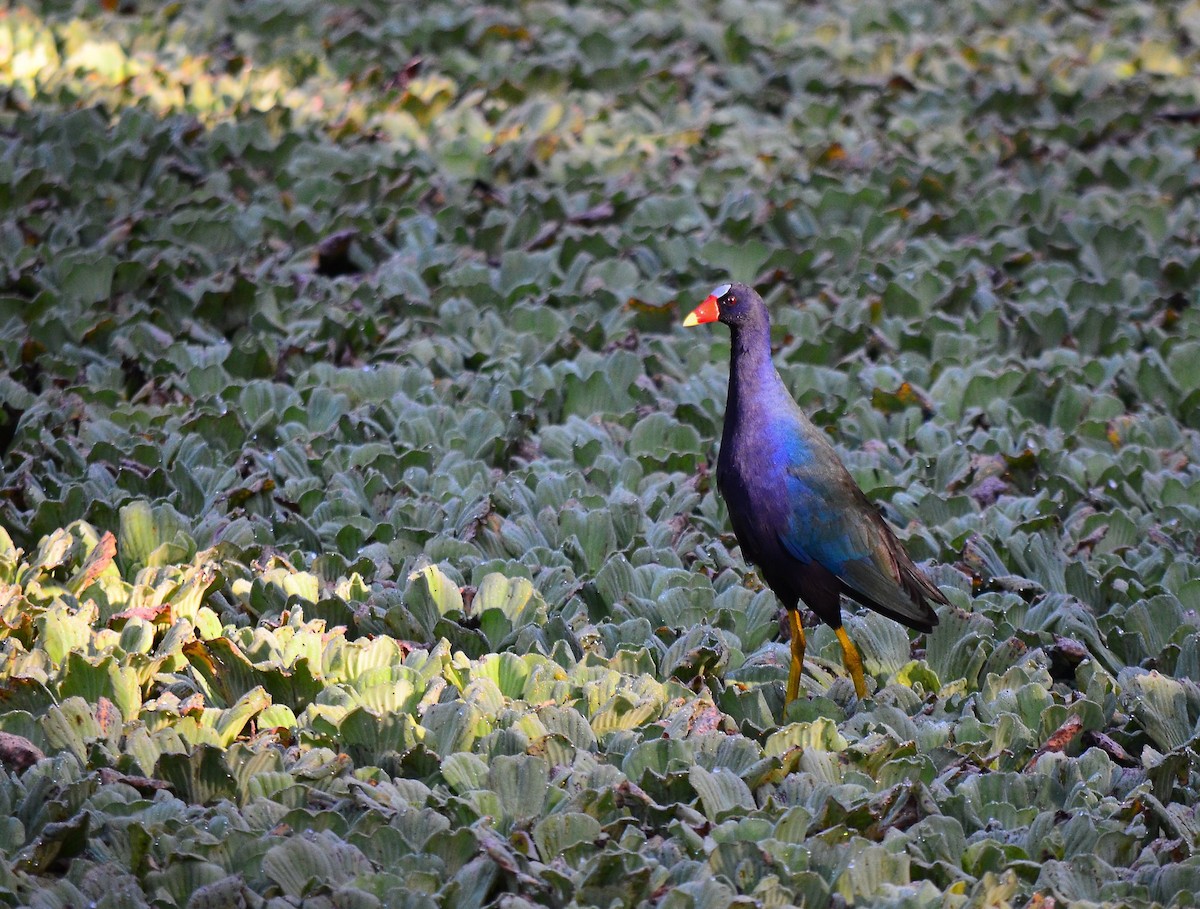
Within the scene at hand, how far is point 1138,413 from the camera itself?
530cm

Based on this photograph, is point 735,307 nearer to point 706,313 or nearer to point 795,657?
point 706,313

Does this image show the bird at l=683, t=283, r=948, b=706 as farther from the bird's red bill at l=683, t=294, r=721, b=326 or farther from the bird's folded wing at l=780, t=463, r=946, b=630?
the bird's red bill at l=683, t=294, r=721, b=326

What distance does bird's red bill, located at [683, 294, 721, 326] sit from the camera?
409 cm

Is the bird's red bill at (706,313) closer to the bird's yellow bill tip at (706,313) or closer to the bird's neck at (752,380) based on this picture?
the bird's yellow bill tip at (706,313)

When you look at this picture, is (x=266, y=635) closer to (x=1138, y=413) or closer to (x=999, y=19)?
(x=1138, y=413)

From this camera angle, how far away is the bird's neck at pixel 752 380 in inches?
150

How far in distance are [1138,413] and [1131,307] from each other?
0.77 metres

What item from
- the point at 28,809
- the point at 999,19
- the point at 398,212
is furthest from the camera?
the point at 999,19

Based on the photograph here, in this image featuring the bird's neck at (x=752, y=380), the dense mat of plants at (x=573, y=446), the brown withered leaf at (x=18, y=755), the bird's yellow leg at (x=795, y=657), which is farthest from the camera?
the bird's neck at (x=752, y=380)

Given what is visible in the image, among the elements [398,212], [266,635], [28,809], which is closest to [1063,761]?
[266,635]

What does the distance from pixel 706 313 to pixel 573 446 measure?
87 centimetres

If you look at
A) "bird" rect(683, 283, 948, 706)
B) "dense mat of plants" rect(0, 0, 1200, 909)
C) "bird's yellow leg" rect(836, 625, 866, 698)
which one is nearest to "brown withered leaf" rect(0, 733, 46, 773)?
"dense mat of plants" rect(0, 0, 1200, 909)

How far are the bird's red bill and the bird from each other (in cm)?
33

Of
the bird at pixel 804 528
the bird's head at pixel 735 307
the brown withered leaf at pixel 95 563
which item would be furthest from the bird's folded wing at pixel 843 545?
the brown withered leaf at pixel 95 563
